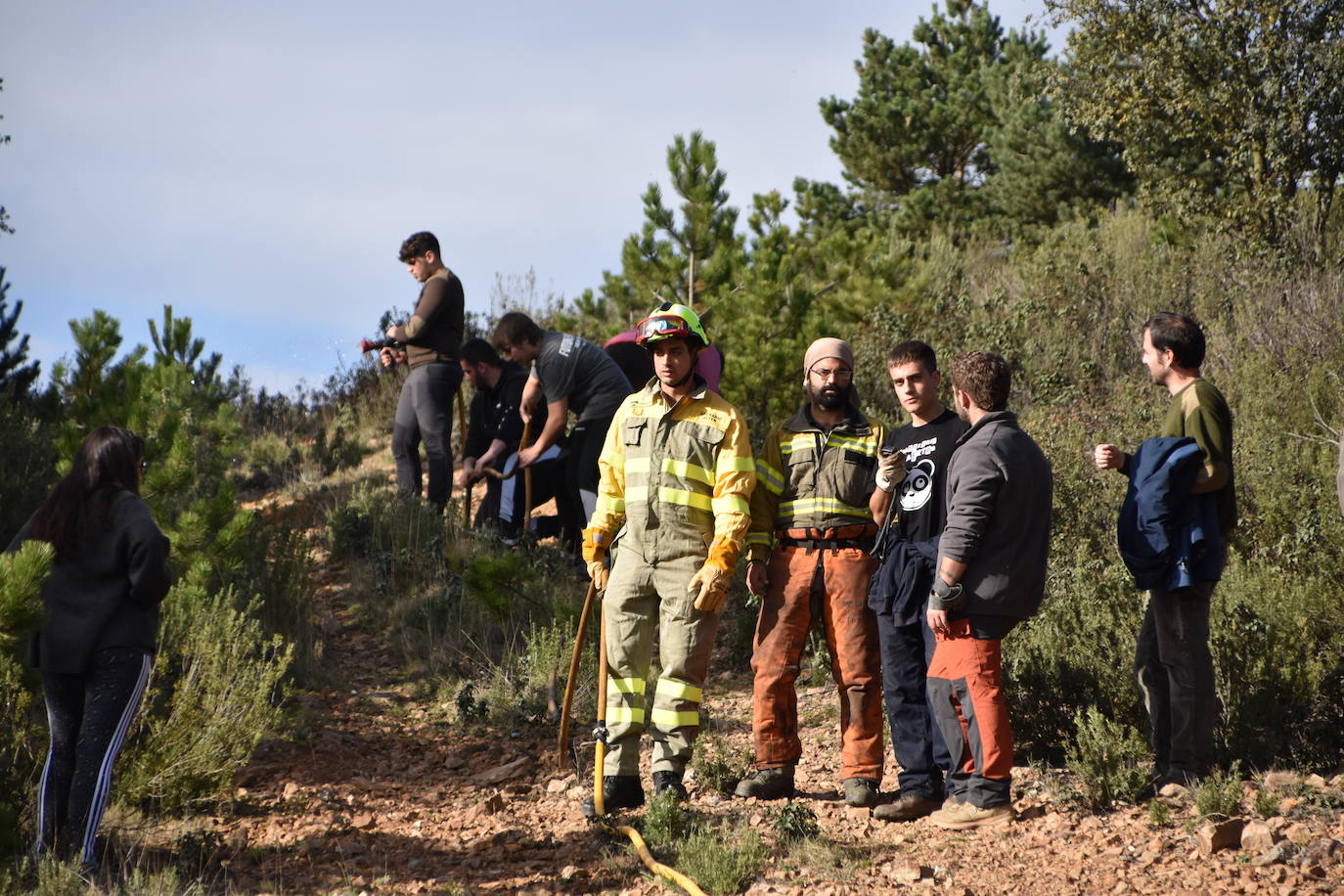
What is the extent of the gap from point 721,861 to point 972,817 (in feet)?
3.20

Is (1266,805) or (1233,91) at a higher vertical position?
(1233,91)

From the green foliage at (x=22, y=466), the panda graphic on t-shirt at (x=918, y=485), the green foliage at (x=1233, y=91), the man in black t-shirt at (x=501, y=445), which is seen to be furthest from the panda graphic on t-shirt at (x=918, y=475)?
the green foliage at (x=1233, y=91)

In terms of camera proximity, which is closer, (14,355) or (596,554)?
(596,554)

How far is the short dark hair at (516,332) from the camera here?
281 inches

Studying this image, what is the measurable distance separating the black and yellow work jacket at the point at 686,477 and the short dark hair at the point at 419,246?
170 inches

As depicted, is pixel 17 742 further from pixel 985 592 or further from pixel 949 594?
pixel 985 592

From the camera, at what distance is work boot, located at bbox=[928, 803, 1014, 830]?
14.5 ft

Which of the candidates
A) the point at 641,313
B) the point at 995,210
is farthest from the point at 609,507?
the point at 995,210

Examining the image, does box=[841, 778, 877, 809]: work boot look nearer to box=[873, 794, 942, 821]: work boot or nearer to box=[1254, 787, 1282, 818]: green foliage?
box=[873, 794, 942, 821]: work boot

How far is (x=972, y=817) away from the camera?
4.41 m

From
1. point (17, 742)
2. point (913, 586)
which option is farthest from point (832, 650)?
point (17, 742)

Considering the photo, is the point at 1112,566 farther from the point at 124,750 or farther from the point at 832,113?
the point at 832,113

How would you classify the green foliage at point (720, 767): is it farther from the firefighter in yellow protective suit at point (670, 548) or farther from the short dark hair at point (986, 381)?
the short dark hair at point (986, 381)

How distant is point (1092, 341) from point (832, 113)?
1462 cm
